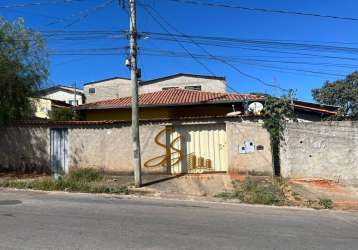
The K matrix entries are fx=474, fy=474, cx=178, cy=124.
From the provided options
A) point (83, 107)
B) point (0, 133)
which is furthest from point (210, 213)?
point (83, 107)

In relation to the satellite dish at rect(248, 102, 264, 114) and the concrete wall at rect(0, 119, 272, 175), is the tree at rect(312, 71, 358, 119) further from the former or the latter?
the concrete wall at rect(0, 119, 272, 175)

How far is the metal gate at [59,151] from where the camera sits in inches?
790

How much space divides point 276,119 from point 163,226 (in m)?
10.3

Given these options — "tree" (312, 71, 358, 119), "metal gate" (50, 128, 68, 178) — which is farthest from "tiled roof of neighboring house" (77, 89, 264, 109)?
"tree" (312, 71, 358, 119)

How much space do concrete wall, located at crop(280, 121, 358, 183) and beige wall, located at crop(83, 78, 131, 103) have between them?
35.9m

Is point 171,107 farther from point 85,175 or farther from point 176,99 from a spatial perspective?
point 85,175

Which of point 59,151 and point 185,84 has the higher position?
point 185,84

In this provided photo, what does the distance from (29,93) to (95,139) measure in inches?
159

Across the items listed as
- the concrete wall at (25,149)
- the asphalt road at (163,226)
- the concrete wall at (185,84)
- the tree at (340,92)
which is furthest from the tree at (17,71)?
the tree at (340,92)

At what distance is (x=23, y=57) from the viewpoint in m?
20.5

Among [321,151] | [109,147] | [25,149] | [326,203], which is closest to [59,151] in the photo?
[25,149]

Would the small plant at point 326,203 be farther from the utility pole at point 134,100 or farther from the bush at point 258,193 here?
the utility pole at point 134,100

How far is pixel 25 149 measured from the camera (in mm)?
20328

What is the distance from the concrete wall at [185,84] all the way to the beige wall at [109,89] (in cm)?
647
